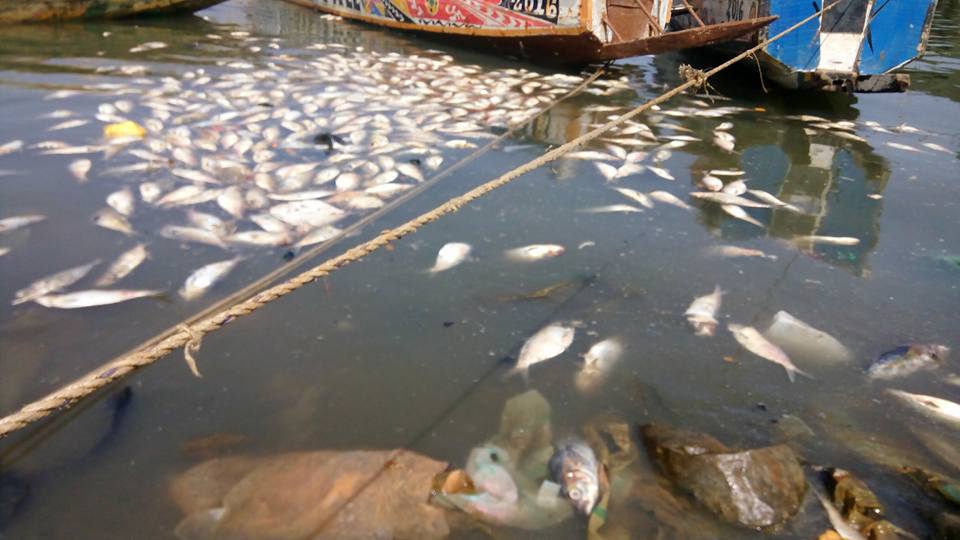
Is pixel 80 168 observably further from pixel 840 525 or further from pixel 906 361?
pixel 906 361

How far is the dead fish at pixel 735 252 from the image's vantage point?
4.17 meters

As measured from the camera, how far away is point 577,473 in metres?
2.39

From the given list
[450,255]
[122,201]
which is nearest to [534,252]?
[450,255]

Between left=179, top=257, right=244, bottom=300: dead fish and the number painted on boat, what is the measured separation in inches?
359

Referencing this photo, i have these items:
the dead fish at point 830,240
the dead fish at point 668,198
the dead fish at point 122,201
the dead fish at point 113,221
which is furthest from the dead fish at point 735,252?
the dead fish at point 122,201

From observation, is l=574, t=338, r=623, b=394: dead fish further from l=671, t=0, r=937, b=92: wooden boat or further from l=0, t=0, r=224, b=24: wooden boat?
l=0, t=0, r=224, b=24: wooden boat

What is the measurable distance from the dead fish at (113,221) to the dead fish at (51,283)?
0.45 metres

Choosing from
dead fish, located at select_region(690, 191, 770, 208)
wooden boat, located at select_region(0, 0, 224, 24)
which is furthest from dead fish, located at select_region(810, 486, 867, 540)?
wooden boat, located at select_region(0, 0, 224, 24)

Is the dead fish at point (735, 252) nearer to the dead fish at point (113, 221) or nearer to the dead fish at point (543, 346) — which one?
the dead fish at point (543, 346)

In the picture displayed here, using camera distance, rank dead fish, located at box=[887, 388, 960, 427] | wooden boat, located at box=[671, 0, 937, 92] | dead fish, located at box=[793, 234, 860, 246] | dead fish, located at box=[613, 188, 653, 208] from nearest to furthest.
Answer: dead fish, located at box=[887, 388, 960, 427] → dead fish, located at box=[793, 234, 860, 246] → dead fish, located at box=[613, 188, 653, 208] → wooden boat, located at box=[671, 0, 937, 92]

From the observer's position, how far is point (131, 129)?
5707 millimetres

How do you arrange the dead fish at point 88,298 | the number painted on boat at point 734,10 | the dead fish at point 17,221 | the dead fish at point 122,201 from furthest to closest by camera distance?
the number painted on boat at point 734,10
the dead fish at point 122,201
the dead fish at point 17,221
the dead fish at point 88,298

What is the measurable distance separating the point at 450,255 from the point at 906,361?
2.54 metres

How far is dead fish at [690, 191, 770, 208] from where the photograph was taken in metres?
4.95
